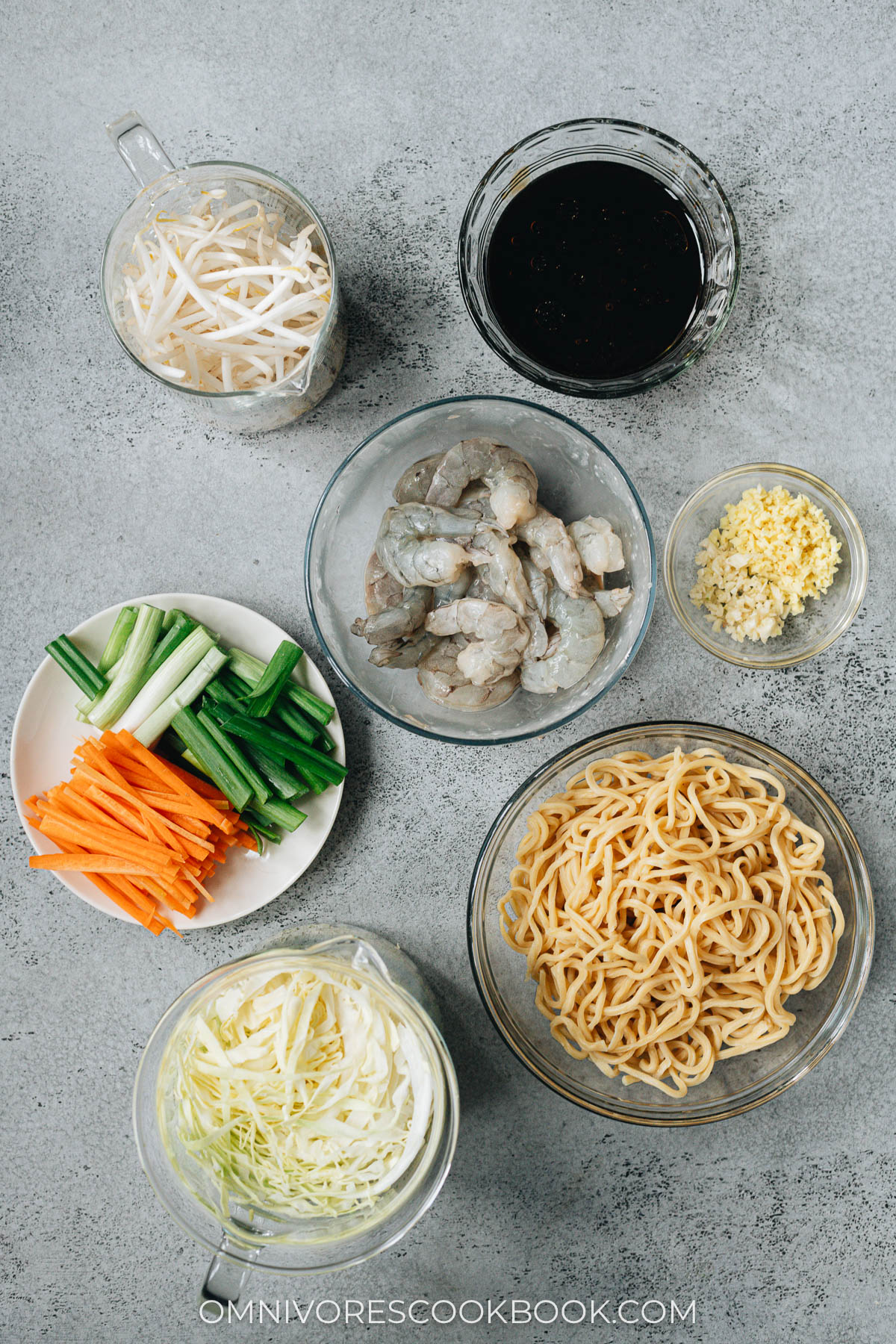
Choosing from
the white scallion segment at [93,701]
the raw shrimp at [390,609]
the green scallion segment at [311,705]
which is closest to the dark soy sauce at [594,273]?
the raw shrimp at [390,609]

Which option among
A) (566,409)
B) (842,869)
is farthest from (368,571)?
(842,869)

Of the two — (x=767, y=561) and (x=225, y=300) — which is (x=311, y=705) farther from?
(x=767, y=561)

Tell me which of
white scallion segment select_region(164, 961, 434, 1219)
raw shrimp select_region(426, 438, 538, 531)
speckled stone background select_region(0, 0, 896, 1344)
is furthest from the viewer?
speckled stone background select_region(0, 0, 896, 1344)

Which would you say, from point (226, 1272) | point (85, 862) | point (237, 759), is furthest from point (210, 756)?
point (226, 1272)

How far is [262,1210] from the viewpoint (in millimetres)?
1413

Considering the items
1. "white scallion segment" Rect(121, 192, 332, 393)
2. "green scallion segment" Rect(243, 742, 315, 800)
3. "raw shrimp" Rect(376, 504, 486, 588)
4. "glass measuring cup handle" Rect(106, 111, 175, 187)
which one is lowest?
"green scallion segment" Rect(243, 742, 315, 800)

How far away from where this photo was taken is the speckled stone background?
1708mm

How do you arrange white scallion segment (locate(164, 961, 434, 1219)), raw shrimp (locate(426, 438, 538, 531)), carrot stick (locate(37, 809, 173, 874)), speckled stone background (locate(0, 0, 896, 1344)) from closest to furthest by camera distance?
1. white scallion segment (locate(164, 961, 434, 1219))
2. raw shrimp (locate(426, 438, 538, 531))
3. carrot stick (locate(37, 809, 173, 874))
4. speckled stone background (locate(0, 0, 896, 1344))

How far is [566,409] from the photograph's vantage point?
1.72m

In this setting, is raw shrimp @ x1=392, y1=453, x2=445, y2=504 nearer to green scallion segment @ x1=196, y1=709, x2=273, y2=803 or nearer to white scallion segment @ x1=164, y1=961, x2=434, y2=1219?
green scallion segment @ x1=196, y1=709, x2=273, y2=803

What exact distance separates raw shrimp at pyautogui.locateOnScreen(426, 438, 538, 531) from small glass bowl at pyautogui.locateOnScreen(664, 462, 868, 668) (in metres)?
0.38

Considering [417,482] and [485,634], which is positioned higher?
[417,482]

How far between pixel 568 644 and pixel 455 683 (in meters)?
0.20

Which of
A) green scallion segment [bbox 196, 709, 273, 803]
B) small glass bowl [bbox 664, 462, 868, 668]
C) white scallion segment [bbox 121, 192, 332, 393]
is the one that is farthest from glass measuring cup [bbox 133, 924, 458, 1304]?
white scallion segment [bbox 121, 192, 332, 393]
